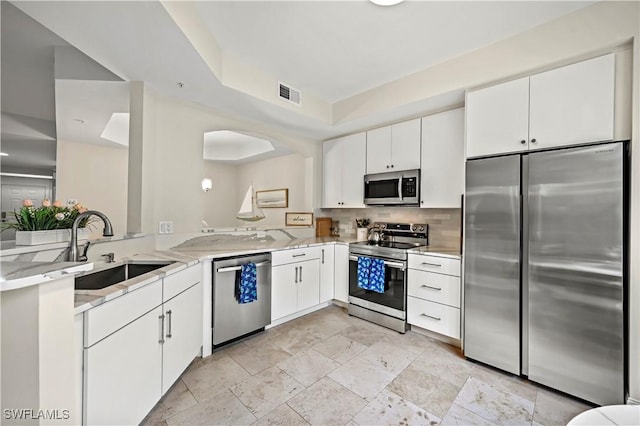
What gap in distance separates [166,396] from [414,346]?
2.04 meters

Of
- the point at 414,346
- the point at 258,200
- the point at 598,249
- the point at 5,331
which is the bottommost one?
the point at 414,346

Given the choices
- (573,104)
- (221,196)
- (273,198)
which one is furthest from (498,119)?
(221,196)

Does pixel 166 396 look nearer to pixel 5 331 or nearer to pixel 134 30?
pixel 5 331

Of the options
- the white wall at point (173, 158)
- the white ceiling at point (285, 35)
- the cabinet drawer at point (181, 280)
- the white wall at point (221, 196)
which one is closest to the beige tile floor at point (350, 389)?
the cabinet drawer at point (181, 280)

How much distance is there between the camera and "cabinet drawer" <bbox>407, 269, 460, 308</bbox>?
2.47 meters

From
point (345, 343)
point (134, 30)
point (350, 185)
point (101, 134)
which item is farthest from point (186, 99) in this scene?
point (345, 343)

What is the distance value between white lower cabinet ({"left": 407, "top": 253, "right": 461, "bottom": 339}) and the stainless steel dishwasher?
1.46 meters

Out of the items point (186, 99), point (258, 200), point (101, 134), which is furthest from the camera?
point (258, 200)

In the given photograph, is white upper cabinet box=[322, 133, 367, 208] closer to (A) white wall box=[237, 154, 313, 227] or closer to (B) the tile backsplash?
(B) the tile backsplash

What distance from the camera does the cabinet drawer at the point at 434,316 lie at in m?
2.47

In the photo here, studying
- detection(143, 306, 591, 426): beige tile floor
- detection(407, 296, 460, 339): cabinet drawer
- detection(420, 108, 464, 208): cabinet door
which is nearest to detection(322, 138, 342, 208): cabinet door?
detection(420, 108, 464, 208): cabinet door

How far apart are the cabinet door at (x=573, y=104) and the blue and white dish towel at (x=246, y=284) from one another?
8.15 feet

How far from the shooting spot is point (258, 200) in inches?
223

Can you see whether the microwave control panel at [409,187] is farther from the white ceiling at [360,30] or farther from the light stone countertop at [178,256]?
the white ceiling at [360,30]
